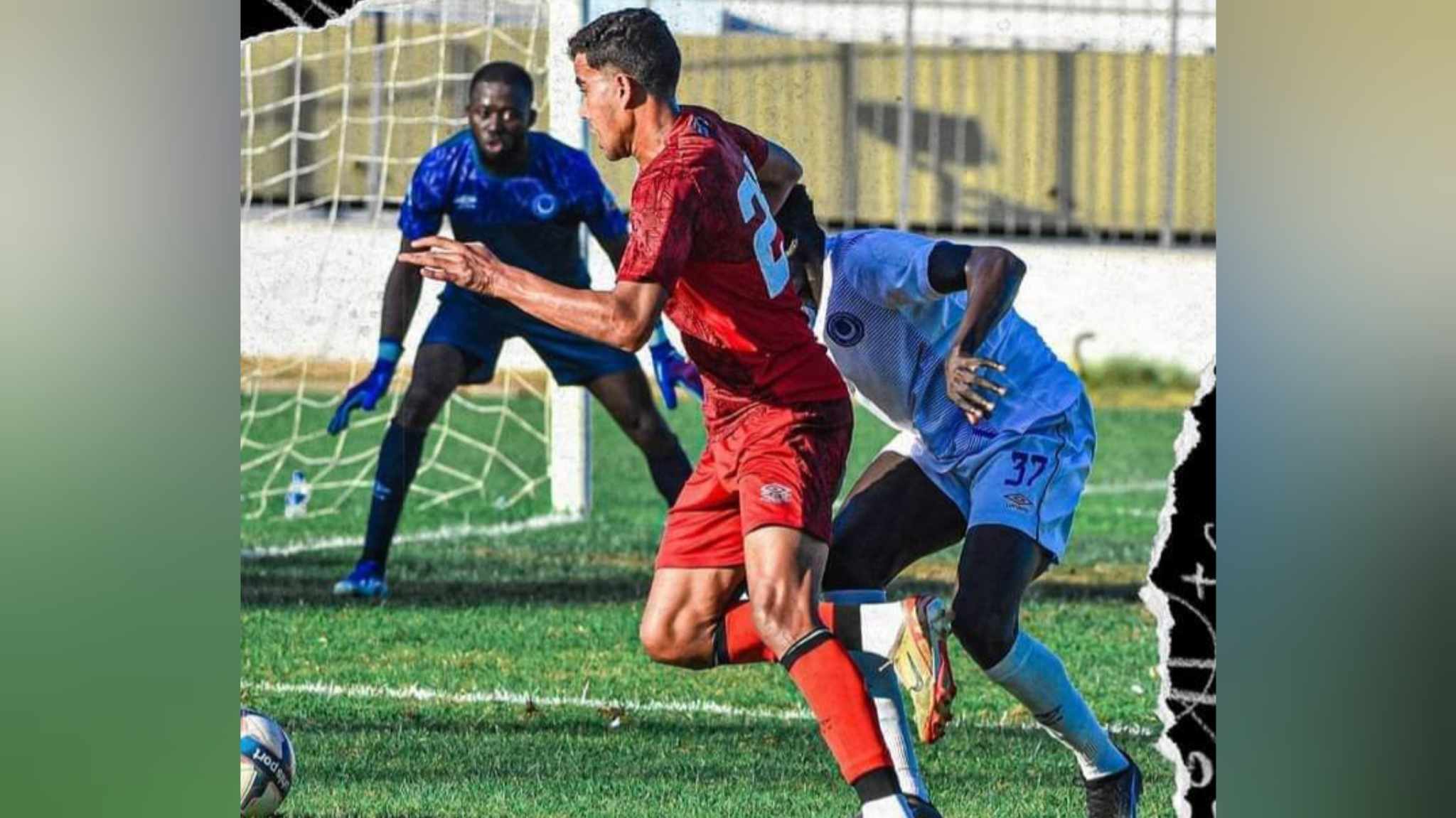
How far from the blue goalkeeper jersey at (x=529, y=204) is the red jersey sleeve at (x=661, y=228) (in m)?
3.54

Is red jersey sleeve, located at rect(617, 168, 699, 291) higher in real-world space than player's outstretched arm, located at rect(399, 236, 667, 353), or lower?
higher

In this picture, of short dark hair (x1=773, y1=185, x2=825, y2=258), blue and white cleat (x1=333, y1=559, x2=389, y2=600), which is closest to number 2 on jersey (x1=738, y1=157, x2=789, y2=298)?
short dark hair (x1=773, y1=185, x2=825, y2=258)

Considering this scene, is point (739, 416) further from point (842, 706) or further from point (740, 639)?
point (842, 706)

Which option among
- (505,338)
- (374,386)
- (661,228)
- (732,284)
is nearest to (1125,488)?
(505,338)

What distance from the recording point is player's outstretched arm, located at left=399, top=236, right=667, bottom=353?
4555mm

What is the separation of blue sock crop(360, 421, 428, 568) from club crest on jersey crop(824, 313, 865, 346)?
9.78ft

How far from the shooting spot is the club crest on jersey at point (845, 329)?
5871 millimetres

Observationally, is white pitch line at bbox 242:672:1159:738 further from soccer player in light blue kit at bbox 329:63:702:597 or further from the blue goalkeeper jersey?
the blue goalkeeper jersey

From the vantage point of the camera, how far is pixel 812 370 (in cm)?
522

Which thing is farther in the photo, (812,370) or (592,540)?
(592,540)
